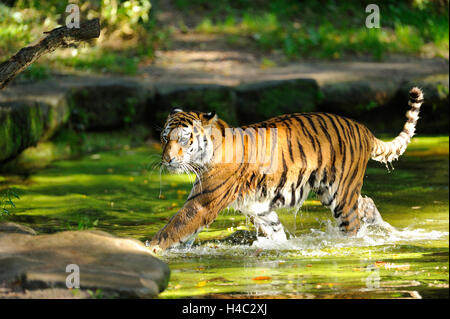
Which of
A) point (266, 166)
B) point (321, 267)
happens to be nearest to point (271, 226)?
point (266, 166)

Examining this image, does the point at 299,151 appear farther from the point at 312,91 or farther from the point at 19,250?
the point at 312,91

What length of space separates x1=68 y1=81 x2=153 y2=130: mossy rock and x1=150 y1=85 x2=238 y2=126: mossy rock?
339 mm

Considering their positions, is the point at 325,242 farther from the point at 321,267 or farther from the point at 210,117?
the point at 210,117

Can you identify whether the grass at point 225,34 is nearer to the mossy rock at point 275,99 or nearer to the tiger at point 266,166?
the mossy rock at point 275,99

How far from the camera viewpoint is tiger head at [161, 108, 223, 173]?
576cm

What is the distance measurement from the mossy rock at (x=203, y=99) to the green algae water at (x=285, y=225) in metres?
1.18

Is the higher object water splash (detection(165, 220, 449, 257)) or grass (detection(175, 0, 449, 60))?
grass (detection(175, 0, 449, 60))

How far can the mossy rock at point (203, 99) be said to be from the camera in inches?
451

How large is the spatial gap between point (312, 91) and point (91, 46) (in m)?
4.78

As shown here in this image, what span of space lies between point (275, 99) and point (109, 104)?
2.51 meters

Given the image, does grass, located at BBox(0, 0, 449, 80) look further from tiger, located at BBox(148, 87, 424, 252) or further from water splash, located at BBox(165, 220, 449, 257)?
water splash, located at BBox(165, 220, 449, 257)

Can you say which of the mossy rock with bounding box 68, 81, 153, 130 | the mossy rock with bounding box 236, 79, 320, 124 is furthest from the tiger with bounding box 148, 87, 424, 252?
the mossy rock with bounding box 68, 81, 153, 130
